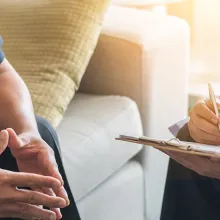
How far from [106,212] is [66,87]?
335mm

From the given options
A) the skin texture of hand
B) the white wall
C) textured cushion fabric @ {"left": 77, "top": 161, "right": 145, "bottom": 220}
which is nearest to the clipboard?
the skin texture of hand

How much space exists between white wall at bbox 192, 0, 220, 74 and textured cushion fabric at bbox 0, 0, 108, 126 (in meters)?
0.67

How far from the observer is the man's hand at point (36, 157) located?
2.97 feet

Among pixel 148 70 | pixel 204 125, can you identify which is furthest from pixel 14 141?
pixel 148 70

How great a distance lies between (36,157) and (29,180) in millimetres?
117

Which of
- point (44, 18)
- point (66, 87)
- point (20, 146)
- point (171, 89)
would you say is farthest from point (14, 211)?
point (171, 89)

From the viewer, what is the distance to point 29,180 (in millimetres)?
839

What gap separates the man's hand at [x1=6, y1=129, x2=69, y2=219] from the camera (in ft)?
2.97

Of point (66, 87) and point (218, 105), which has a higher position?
point (218, 105)

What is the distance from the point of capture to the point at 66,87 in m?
1.35

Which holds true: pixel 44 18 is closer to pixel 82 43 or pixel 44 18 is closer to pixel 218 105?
pixel 82 43

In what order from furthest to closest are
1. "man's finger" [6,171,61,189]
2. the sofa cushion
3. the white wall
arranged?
the white wall
the sofa cushion
"man's finger" [6,171,61,189]

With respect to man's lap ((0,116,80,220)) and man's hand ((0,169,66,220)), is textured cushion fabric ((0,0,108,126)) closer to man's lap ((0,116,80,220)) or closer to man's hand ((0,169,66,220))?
man's lap ((0,116,80,220))

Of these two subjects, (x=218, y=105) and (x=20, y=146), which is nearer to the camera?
(x=20, y=146)
